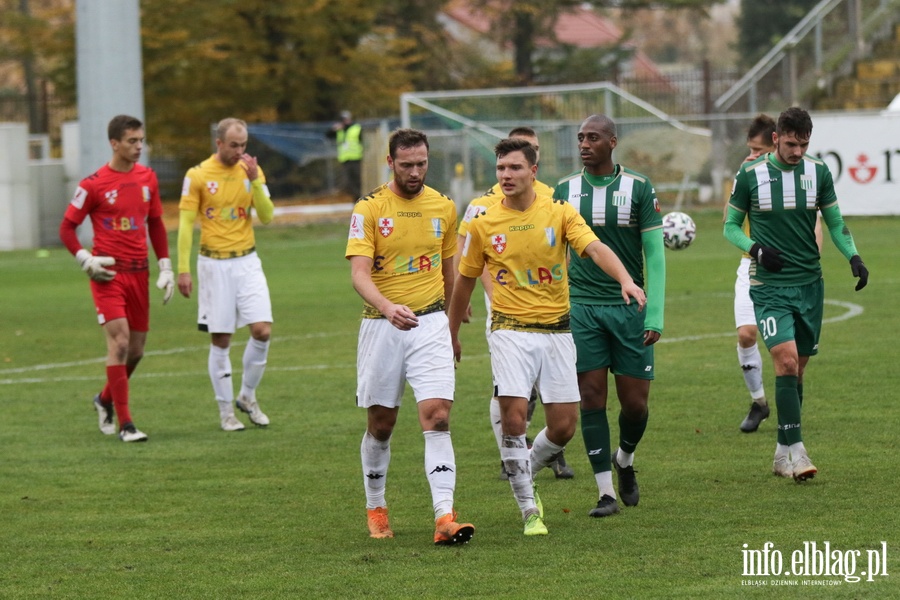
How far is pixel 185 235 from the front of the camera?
11672 mm

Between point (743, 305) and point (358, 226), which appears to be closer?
point (358, 226)

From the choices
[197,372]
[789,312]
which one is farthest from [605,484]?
[197,372]

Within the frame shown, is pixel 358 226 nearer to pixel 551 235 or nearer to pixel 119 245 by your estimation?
pixel 551 235

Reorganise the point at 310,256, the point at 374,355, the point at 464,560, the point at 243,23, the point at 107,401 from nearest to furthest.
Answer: the point at 464,560, the point at 374,355, the point at 107,401, the point at 310,256, the point at 243,23

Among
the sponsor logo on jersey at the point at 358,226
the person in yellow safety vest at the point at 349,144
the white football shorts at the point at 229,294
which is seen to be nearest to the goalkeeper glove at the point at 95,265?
the white football shorts at the point at 229,294

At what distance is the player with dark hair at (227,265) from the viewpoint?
456 inches

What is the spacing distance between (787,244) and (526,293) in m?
2.16

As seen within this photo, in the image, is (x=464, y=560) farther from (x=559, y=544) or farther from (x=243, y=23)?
(x=243, y=23)

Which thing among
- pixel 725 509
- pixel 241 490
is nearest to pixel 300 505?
pixel 241 490

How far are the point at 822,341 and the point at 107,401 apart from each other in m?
7.43

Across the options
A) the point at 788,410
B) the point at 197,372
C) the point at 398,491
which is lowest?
the point at 398,491

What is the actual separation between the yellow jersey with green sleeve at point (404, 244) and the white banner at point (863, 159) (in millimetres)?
22126

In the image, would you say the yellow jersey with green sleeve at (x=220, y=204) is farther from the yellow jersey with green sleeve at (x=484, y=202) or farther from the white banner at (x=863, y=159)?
the white banner at (x=863, y=159)

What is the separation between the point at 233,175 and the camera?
11703 mm
